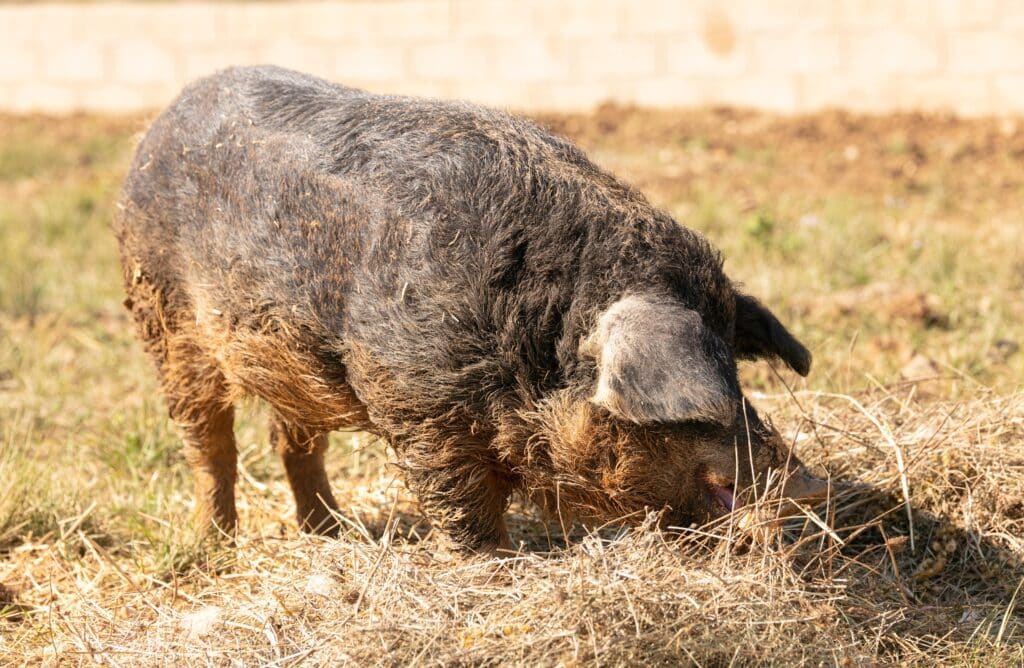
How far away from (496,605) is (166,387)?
6.57 ft

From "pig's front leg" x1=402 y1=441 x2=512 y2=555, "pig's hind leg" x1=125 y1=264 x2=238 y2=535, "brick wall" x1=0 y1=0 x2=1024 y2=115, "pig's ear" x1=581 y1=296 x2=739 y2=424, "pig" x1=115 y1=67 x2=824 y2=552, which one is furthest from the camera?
"brick wall" x1=0 y1=0 x2=1024 y2=115

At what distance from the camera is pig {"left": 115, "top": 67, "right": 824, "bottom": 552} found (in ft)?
11.6

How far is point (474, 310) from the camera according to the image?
3.63 meters

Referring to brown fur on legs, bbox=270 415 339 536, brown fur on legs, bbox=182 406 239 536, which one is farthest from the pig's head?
brown fur on legs, bbox=182 406 239 536

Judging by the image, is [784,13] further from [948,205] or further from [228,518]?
[228,518]

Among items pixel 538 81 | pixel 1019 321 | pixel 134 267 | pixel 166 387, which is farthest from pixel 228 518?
pixel 538 81

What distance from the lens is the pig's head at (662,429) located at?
3.33 meters

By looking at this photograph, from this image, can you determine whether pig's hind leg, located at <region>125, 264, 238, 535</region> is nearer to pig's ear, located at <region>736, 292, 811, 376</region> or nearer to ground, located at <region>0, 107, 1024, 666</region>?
ground, located at <region>0, 107, 1024, 666</region>

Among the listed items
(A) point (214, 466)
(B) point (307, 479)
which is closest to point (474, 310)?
(B) point (307, 479)

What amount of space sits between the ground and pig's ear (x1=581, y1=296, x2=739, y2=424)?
1.37 ft

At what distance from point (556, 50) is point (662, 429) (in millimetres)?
9584

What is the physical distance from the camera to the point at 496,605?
3467 mm

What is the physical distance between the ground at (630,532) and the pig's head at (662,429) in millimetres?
137

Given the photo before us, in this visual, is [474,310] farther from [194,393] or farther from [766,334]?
[194,393]
